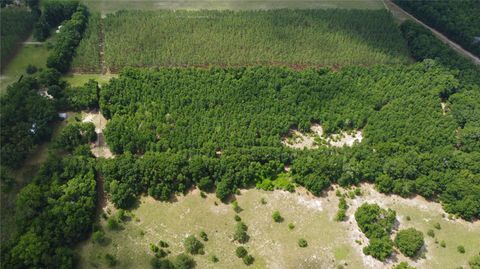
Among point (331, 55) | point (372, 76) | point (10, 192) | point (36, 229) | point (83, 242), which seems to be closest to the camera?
point (36, 229)

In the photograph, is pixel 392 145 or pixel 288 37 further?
pixel 288 37

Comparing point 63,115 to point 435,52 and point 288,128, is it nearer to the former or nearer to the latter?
point 288,128

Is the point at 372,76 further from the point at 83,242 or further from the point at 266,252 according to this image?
the point at 83,242

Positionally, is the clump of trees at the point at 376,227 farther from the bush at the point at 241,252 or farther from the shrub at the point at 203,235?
the shrub at the point at 203,235

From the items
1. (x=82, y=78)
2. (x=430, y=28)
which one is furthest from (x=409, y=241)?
(x=430, y=28)

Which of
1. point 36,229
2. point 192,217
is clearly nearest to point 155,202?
point 192,217

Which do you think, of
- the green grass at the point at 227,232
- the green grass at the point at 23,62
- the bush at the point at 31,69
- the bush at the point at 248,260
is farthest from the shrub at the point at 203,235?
the bush at the point at 31,69

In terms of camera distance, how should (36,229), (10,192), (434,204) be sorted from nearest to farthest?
(36,229) → (10,192) → (434,204)

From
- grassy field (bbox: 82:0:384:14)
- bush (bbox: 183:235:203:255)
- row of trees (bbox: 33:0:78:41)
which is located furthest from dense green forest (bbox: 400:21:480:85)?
row of trees (bbox: 33:0:78:41)
